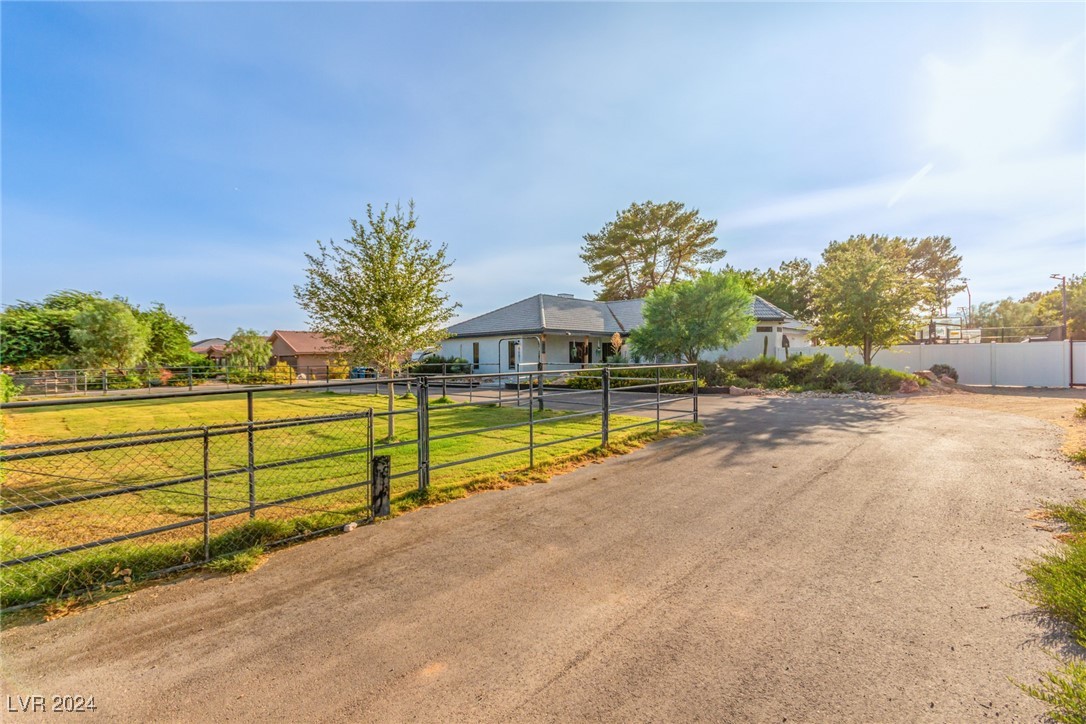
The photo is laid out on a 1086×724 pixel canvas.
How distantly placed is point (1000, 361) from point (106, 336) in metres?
43.5

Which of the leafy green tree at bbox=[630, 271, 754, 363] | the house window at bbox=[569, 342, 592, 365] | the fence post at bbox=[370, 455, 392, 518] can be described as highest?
the leafy green tree at bbox=[630, 271, 754, 363]

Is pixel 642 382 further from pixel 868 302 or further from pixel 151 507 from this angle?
pixel 151 507

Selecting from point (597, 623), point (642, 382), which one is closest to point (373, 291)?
point (597, 623)

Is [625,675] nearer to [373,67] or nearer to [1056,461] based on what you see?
[1056,461]

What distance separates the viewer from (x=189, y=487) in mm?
6344

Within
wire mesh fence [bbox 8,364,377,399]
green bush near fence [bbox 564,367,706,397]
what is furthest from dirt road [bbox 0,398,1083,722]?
wire mesh fence [bbox 8,364,377,399]

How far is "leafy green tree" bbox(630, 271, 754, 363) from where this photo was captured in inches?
763

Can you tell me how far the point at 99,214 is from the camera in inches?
545

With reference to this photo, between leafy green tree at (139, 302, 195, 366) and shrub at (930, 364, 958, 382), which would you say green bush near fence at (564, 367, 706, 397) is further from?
leafy green tree at (139, 302, 195, 366)

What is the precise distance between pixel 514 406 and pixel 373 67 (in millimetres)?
9846

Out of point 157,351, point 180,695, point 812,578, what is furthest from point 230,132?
point 157,351

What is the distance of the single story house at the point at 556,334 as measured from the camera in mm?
26188

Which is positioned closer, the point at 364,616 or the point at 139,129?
the point at 364,616

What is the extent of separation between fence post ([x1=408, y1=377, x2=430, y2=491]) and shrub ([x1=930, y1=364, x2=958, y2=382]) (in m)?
24.6
